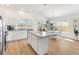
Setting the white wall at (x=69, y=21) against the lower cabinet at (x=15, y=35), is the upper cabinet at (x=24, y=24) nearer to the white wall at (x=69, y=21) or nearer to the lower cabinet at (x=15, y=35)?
the lower cabinet at (x=15, y=35)

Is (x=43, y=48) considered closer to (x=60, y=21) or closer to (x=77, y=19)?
(x=60, y=21)

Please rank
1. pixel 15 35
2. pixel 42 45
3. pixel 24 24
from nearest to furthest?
pixel 42 45 → pixel 15 35 → pixel 24 24

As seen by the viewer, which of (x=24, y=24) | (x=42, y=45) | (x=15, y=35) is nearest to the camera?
(x=42, y=45)

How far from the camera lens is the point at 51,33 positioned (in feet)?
9.94

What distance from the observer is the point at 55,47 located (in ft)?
10.6

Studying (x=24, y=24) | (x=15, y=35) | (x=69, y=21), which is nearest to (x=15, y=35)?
(x=15, y=35)

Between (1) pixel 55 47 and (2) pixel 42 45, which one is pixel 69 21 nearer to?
(1) pixel 55 47

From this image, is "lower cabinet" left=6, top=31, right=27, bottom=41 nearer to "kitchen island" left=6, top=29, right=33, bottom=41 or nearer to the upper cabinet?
"kitchen island" left=6, top=29, right=33, bottom=41

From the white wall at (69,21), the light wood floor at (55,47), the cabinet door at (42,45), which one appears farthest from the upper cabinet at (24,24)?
the white wall at (69,21)

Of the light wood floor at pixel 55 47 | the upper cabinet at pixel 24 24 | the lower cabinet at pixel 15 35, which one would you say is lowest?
the light wood floor at pixel 55 47

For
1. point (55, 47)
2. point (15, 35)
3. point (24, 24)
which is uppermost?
point (24, 24)

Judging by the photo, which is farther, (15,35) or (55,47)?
(15,35)

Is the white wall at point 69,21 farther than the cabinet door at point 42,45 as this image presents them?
No

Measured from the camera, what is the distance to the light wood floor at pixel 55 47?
9.58 feet
